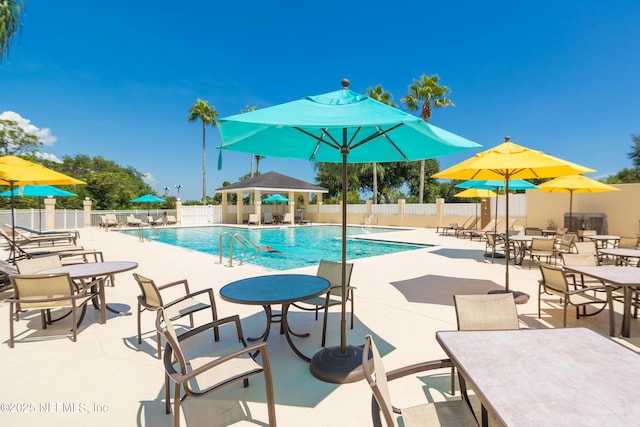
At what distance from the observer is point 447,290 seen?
6188 mm

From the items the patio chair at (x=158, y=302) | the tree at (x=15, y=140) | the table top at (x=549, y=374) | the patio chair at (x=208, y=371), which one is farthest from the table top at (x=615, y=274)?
the tree at (x=15, y=140)

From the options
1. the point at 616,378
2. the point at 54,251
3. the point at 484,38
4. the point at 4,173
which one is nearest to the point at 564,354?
the point at 616,378

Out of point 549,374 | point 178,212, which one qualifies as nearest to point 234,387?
point 549,374

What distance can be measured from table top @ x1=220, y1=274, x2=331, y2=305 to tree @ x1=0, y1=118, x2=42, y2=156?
3299 centimetres

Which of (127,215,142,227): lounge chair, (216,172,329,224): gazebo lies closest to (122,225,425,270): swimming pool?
(127,215,142,227): lounge chair

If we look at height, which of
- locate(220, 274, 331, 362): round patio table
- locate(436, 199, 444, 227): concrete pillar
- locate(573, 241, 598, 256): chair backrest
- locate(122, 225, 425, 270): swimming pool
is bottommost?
locate(122, 225, 425, 270): swimming pool

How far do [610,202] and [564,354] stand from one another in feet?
55.7

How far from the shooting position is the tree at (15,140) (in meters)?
25.3

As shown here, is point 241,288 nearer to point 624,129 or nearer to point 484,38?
point 484,38

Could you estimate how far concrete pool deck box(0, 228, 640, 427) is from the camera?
2545 mm

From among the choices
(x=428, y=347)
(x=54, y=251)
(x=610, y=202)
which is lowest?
(x=428, y=347)

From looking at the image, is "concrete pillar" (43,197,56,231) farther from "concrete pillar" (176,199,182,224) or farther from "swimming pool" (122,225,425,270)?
"concrete pillar" (176,199,182,224)

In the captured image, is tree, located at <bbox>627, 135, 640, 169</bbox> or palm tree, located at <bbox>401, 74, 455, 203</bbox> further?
tree, located at <bbox>627, 135, 640, 169</bbox>

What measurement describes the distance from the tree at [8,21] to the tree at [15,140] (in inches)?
1072
